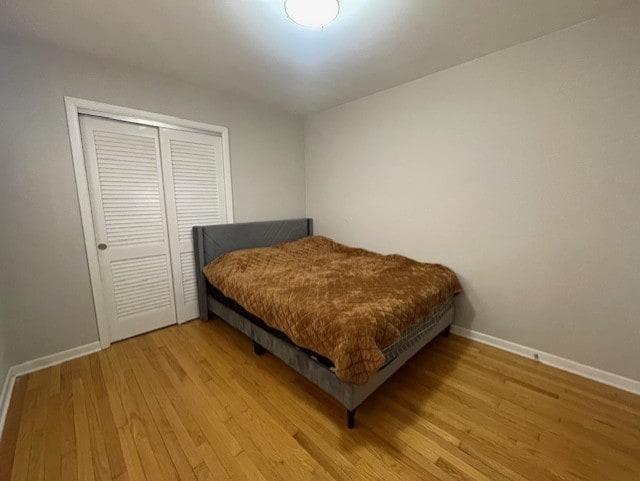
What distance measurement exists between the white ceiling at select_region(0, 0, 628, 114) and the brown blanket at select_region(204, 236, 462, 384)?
176 centimetres

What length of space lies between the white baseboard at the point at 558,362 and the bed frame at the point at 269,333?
0.26m

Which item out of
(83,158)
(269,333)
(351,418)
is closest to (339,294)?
(269,333)

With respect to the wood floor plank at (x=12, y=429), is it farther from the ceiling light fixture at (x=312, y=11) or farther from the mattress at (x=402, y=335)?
the ceiling light fixture at (x=312, y=11)

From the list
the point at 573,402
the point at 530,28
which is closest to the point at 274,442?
the point at 573,402

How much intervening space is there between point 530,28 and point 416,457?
2.76 meters

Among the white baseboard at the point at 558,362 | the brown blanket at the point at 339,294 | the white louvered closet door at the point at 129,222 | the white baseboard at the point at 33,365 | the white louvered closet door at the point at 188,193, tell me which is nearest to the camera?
the brown blanket at the point at 339,294

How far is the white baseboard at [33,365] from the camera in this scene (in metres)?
1.59

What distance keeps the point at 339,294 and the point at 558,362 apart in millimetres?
1780

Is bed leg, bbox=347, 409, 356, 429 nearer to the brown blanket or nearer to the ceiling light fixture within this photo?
the brown blanket

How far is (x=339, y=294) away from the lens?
180cm

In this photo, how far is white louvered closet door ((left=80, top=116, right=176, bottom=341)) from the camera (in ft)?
7.13

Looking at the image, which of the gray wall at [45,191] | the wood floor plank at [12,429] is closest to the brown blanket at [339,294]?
the gray wall at [45,191]

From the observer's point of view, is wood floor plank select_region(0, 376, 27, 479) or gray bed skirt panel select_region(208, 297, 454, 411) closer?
wood floor plank select_region(0, 376, 27, 479)

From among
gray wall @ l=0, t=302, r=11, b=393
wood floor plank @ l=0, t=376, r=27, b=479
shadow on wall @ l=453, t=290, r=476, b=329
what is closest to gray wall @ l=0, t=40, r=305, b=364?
gray wall @ l=0, t=302, r=11, b=393
